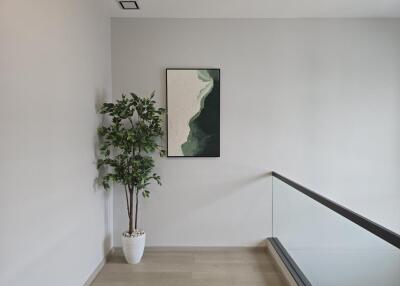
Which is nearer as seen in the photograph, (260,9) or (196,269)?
(196,269)

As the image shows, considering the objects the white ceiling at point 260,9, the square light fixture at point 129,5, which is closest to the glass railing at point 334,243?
the white ceiling at point 260,9

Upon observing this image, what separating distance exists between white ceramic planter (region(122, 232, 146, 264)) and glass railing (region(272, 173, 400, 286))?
5.03 ft

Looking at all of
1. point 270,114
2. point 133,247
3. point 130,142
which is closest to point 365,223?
point 270,114

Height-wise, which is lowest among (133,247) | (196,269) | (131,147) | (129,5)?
(196,269)

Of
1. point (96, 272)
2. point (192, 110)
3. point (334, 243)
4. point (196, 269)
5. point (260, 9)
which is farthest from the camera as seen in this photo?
point (192, 110)

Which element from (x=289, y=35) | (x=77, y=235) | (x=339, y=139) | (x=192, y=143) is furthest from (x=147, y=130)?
(x=339, y=139)

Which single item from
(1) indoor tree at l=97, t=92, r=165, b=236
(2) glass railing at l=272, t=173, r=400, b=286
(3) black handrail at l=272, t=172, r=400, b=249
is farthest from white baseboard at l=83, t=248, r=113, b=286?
(3) black handrail at l=272, t=172, r=400, b=249

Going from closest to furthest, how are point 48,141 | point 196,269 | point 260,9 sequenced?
point 48,141, point 196,269, point 260,9

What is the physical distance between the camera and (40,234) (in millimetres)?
1868

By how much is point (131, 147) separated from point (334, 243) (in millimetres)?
2051

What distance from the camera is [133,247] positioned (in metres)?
3.11

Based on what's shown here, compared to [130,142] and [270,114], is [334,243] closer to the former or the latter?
[270,114]

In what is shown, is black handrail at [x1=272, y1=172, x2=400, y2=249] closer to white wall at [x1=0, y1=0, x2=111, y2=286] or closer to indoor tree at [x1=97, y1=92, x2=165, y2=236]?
indoor tree at [x1=97, y1=92, x2=165, y2=236]

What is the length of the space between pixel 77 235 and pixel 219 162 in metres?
1.72
